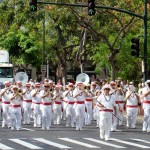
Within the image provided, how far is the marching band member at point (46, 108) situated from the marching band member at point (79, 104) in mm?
1004

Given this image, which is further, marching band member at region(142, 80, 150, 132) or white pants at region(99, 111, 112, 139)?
marching band member at region(142, 80, 150, 132)

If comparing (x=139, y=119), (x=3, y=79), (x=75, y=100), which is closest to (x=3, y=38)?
(x=3, y=79)

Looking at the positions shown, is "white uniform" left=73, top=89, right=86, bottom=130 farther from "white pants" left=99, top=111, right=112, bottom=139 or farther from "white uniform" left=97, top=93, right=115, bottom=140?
"white pants" left=99, top=111, right=112, bottom=139

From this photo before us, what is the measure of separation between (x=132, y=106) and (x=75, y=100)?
2211 mm

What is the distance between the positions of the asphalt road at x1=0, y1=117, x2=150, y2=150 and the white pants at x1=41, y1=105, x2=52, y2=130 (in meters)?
0.31

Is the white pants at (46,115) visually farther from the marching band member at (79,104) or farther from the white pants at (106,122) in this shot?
the white pants at (106,122)

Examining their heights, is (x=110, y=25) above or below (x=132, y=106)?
above

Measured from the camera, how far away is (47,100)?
2430 centimetres

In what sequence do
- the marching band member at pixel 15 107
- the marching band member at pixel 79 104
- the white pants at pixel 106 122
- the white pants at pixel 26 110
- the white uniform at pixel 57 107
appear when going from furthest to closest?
1. the white uniform at pixel 57 107
2. the white pants at pixel 26 110
3. the marching band member at pixel 79 104
4. the marching band member at pixel 15 107
5. the white pants at pixel 106 122

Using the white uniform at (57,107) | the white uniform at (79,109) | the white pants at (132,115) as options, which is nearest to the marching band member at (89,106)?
the white uniform at (57,107)

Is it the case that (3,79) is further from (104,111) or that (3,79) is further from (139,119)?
(104,111)

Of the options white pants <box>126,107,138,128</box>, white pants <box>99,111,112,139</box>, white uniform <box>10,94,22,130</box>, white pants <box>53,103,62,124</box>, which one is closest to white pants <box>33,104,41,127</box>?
white pants <box>53,103,62,124</box>

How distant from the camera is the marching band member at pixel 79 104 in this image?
24.4 metres

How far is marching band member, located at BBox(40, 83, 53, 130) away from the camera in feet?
79.0
